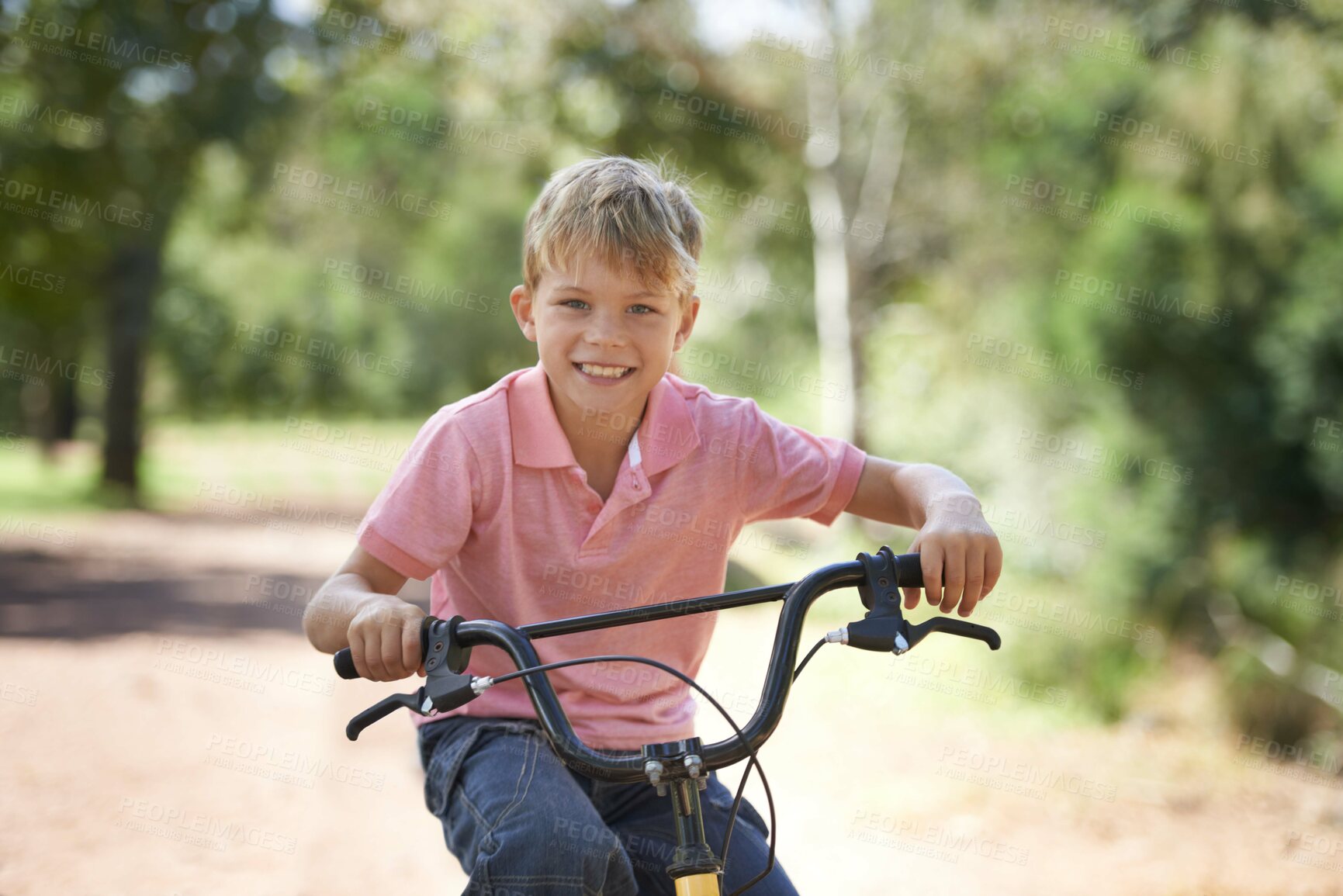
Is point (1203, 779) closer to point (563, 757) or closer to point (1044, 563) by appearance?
point (1044, 563)

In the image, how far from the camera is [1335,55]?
827 centimetres

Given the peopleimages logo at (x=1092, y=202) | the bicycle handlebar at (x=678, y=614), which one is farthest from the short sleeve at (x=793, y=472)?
the peopleimages logo at (x=1092, y=202)

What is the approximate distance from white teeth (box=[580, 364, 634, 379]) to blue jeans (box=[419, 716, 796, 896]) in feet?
2.28

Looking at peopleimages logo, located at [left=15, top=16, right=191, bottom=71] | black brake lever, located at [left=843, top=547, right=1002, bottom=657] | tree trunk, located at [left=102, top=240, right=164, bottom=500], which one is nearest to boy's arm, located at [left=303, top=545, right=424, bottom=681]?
black brake lever, located at [left=843, top=547, right=1002, bottom=657]

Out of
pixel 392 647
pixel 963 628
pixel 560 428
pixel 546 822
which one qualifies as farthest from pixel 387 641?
pixel 963 628

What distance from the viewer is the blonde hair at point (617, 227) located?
2.30 m

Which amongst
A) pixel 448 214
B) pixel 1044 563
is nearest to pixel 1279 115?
pixel 1044 563

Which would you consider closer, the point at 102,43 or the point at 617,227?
the point at 617,227

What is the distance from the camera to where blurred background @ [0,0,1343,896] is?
598 centimetres

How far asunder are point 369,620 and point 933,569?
964 millimetres

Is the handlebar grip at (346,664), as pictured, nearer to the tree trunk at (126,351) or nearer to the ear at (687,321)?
the ear at (687,321)

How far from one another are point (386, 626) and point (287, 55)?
41.8 feet

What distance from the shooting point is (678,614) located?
1.87 metres

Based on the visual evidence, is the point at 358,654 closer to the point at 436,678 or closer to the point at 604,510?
the point at 436,678
